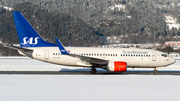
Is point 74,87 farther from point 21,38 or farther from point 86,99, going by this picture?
point 21,38

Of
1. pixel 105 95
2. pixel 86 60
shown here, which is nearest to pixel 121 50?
pixel 86 60

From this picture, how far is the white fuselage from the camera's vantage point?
99.8 ft

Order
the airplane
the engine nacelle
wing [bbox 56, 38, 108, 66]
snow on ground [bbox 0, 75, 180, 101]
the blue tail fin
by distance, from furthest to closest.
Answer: the blue tail fin
the airplane
wing [bbox 56, 38, 108, 66]
the engine nacelle
snow on ground [bbox 0, 75, 180, 101]

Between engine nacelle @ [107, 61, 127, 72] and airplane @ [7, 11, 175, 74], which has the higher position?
airplane @ [7, 11, 175, 74]

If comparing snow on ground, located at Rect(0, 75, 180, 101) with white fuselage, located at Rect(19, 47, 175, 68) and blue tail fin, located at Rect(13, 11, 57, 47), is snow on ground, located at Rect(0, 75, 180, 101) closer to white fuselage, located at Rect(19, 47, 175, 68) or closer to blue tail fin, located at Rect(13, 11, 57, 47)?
white fuselage, located at Rect(19, 47, 175, 68)

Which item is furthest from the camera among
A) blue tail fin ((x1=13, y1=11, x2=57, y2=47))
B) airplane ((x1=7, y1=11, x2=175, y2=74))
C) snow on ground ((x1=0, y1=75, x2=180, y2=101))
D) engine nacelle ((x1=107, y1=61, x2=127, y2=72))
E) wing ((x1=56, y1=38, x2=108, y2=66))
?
blue tail fin ((x1=13, y1=11, x2=57, y2=47))

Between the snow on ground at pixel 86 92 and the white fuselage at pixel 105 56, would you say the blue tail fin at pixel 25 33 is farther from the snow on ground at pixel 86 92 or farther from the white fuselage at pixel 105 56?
the snow on ground at pixel 86 92

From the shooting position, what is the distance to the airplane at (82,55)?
3033cm

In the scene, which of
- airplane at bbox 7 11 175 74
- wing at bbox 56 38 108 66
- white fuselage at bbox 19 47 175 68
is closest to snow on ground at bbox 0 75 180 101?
wing at bbox 56 38 108 66


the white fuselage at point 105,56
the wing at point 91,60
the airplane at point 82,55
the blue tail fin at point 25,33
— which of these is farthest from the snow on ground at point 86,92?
the blue tail fin at point 25,33

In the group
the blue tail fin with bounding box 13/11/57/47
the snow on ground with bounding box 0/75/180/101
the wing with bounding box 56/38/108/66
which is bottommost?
the snow on ground with bounding box 0/75/180/101

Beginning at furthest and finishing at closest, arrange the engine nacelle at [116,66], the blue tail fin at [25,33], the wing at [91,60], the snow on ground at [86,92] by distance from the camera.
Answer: the blue tail fin at [25,33] → the wing at [91,60] → the engine nacelle at [116,66] → the snow on ground at [86,92]

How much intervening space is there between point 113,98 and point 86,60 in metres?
14.1

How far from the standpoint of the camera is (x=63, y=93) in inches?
685
